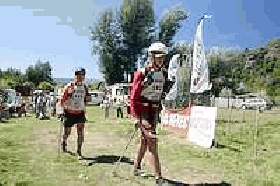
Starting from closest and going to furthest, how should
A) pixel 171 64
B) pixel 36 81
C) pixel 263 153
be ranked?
pixel 263 153, pixel 171 64, pixel 36 81

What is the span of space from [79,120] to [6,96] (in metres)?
22.1

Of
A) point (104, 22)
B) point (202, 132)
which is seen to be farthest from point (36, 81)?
point (202, 132)

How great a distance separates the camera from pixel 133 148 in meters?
11.5

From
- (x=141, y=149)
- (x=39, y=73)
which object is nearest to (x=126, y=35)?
(x=39, y=73)

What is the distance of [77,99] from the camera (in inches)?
394

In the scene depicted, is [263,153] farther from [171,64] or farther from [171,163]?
[171,64]

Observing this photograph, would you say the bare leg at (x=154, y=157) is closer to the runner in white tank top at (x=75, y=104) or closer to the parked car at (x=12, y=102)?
the runner in white tank top at (x=75, y=104)

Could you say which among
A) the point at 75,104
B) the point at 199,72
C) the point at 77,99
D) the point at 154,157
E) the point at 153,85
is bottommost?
the point at 154,157

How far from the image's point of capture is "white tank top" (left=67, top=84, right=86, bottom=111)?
32.8ft

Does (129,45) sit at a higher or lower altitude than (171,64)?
higher

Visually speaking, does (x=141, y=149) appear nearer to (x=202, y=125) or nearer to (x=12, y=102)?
(x=202, y=125)

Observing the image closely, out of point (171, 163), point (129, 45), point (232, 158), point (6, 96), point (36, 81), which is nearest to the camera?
point (171, 163)

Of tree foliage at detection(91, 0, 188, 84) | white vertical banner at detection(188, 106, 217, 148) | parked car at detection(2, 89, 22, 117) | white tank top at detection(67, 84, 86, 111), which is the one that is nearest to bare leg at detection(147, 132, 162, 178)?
white tank top at detection(67, 84, 86, 111)

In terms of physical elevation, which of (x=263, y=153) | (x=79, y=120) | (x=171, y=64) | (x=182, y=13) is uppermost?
(x=182, y=13)
